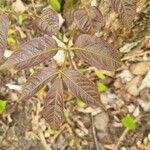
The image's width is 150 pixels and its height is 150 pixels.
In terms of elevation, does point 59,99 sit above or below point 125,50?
above

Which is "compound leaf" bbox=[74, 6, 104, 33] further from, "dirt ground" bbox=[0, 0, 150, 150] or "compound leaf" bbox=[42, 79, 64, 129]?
"dirt ground" bbox=[0, 0, 150, 150]

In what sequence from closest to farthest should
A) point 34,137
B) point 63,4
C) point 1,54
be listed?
point 1,54 → point 34,137 → point 63,4

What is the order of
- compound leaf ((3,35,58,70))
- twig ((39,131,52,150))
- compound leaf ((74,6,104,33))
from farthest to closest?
1. twig ((39,131,52,150))
2. compound leaf ((74,6,104,33))
3. compound leaf ((3,35,58,70))

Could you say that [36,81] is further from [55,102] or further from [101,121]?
[101,121]

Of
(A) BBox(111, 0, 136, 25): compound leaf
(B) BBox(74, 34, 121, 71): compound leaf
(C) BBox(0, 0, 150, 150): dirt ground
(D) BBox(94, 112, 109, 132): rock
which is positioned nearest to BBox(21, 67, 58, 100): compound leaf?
(B) BBox(74, 34, 121, 71): compound leaf

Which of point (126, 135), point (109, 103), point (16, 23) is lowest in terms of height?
point (126, 135)

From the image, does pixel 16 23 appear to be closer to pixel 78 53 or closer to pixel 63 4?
pixel 63 4

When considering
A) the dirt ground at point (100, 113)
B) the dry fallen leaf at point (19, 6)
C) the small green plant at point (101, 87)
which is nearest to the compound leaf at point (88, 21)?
the dirt ground at point (100, 113)

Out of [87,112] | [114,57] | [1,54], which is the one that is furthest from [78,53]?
[87,112]
